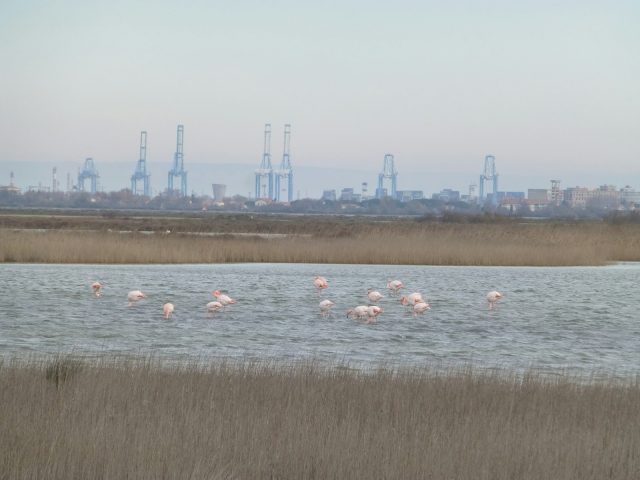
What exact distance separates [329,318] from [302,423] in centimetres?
1219

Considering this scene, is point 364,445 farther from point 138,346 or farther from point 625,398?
point 138,346

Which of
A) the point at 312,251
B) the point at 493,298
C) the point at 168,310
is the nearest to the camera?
the point at 168,310

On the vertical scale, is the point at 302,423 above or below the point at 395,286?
above

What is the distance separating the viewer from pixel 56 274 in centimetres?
3019

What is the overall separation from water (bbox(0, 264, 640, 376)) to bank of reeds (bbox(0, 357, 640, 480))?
326 centimetres

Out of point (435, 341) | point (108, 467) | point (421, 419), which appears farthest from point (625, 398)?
point (435, 341)

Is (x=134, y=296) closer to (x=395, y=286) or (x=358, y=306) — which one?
(x=358, y=306)

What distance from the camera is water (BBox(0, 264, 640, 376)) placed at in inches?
644

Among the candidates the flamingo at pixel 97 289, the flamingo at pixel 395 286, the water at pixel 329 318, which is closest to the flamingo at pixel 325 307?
the water at pixel 329 318

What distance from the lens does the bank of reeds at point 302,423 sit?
7996mm

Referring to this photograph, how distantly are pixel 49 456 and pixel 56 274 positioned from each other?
75.8 ft

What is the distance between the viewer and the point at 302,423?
9.48 metres

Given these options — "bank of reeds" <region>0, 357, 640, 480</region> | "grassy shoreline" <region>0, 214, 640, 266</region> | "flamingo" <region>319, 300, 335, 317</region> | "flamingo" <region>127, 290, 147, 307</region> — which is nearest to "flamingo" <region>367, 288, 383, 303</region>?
"flamingo" <region>319, 300, 335, 317</region>

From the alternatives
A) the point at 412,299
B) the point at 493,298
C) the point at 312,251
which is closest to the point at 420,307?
the point at 412,299
